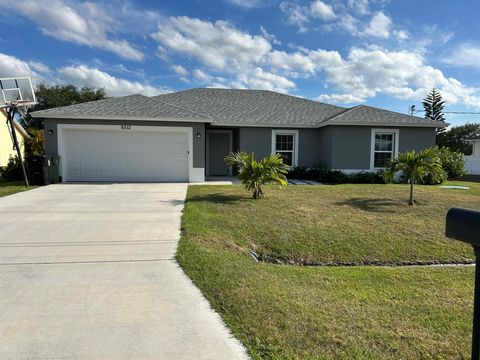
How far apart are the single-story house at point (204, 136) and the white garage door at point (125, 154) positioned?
41mm

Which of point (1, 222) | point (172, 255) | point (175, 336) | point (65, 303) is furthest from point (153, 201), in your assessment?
point (175, 336)

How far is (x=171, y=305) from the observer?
382cm

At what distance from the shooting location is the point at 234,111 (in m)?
19.3

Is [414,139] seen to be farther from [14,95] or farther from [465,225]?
[14,95]

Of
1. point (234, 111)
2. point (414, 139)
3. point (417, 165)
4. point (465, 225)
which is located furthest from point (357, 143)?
point (465, 225)

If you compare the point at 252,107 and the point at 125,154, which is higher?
the point at 252,107

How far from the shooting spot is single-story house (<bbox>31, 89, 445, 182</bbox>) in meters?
15.2

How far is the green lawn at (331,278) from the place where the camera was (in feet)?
10.5

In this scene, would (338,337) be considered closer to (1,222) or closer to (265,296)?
(265,296)

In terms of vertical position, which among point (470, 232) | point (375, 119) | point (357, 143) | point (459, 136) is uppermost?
point (459, 136)

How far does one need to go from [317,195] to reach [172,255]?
7.13m

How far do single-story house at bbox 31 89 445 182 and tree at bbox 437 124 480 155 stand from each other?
1334 inches

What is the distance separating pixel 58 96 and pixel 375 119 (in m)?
32.7

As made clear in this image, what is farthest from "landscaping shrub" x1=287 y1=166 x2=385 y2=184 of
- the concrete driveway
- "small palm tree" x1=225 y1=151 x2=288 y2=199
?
the concrete driveway
